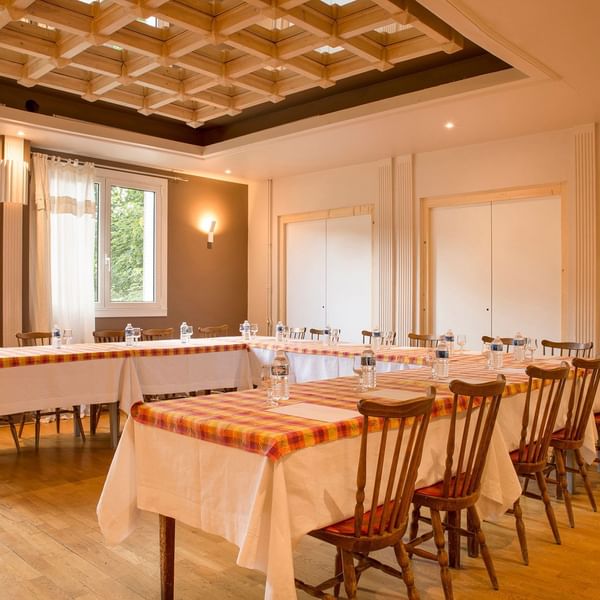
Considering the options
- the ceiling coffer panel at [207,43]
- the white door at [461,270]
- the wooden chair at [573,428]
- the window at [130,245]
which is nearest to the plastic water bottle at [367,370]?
the wooden chair at [573,428]

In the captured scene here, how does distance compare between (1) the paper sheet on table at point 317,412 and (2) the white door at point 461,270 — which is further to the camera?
(2) the white door at point 461,270

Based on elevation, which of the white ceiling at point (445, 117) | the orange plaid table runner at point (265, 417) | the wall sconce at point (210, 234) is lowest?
the orange plaid table runner at point (265, 417)

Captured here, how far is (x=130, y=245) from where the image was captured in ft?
26.3

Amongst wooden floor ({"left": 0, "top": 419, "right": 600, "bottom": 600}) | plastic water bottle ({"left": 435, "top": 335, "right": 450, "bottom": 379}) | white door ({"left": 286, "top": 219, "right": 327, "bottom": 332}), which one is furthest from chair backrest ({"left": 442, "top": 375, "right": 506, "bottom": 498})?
white door ({"left": 286, "top": 219, "right": 327, "bottom": 332})

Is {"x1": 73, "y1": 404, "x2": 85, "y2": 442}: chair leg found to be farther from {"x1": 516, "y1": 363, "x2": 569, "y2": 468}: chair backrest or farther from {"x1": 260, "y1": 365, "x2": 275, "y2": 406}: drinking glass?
{"x1": 516, "y1": 363, "x2": 569, "y2": 468}: chair backrest

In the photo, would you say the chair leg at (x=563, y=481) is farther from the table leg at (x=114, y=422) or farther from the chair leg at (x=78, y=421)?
the chair leg at (x=78, y=421)

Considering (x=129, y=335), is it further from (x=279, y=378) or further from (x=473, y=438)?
(x=473, y=438)

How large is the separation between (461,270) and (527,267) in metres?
0.76

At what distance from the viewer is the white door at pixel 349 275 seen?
7.98m

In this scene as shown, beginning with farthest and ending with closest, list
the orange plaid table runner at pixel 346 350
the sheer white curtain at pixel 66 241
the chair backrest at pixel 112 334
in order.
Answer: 1. the sheer white curtain at pixel 66 241
2. the chair backrest at pixel 112 334
3. the orange plaid table runner at pixel 346 350

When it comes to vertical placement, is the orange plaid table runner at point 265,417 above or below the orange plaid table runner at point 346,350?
below

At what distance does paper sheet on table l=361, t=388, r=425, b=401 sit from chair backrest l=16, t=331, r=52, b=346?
378cm

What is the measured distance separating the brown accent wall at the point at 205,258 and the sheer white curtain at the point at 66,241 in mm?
676

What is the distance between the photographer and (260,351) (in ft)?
19.9
